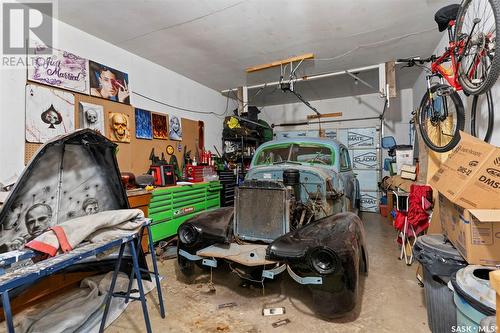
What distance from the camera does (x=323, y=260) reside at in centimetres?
181

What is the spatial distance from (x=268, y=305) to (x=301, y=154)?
2000mm

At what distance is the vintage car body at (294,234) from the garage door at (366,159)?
353cm

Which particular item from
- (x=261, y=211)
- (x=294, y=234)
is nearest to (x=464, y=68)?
(x=294, y=234)

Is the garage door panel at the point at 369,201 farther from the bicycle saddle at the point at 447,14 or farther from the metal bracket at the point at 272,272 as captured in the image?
the metal bracket at the point at 272,272

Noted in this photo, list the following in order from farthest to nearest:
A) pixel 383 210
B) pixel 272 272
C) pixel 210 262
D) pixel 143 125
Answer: pixel 383 210 < pixel 143 125 < pixel 210 262 < pixel 272 272

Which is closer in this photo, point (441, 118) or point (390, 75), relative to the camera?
point (441, 118)

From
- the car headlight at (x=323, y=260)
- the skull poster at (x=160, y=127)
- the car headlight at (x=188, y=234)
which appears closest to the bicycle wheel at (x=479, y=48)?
the car headlight at (x=323, y=260)

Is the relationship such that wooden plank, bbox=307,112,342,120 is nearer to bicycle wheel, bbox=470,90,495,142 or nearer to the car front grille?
bicycle wheel, bbox=470,90,495,142

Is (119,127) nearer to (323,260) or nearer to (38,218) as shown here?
(38,218)

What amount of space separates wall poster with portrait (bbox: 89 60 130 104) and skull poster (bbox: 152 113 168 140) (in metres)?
0.59

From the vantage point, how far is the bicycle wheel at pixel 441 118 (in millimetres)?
2648

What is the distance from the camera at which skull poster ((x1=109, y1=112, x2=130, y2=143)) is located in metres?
3.61

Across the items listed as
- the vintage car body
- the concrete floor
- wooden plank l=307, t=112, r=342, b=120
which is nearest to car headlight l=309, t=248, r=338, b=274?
the vintage car body

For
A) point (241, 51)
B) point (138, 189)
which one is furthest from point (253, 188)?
point (241, 51)
